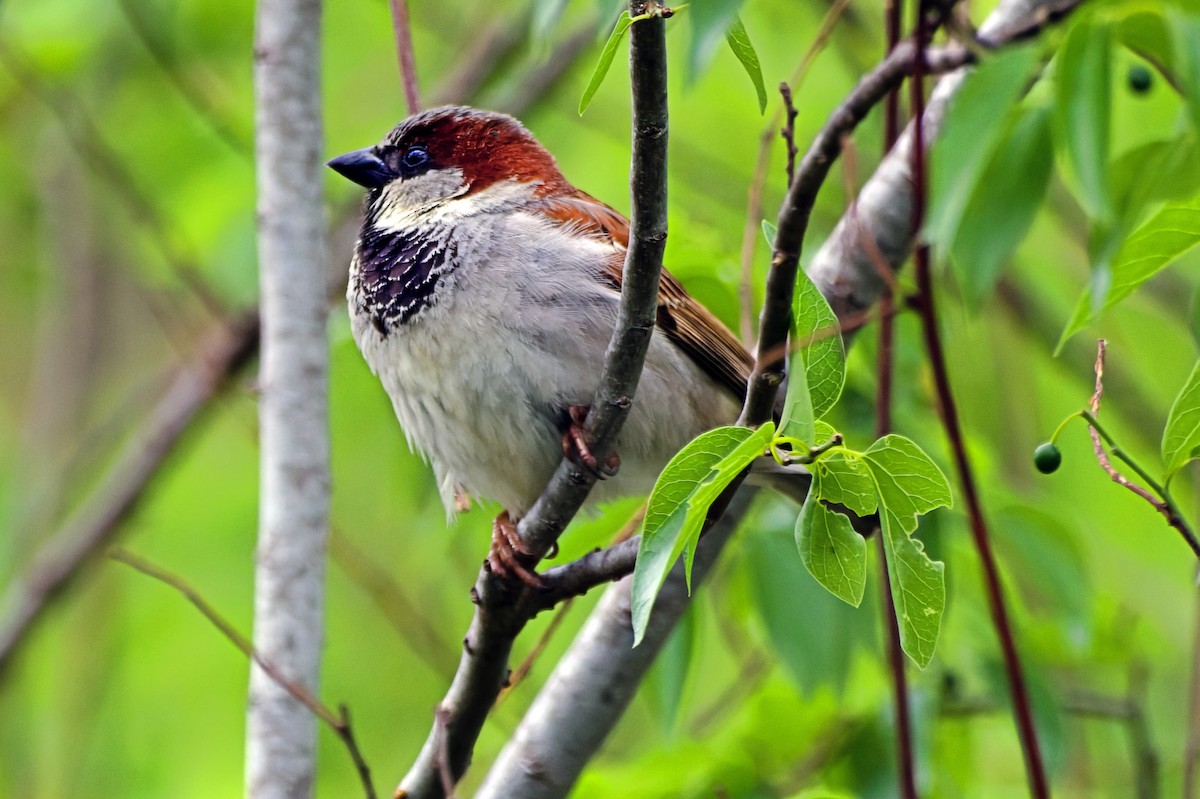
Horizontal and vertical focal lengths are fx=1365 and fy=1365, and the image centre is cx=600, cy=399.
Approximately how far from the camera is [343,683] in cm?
587

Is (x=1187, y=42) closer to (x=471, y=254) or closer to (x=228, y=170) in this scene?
(x=471, y=254)

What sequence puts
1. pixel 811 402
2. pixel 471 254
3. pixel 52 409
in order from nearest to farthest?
pixel 811 402
pixel 471 254
pixel 52 409

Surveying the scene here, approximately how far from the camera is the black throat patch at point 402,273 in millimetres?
2941

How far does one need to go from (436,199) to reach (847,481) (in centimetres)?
189

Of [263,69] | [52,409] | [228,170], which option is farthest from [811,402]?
[52,409]

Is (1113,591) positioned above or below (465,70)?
below

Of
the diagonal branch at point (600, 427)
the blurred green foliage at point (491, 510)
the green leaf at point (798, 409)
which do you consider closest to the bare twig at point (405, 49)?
the blurred green foliage at point (491, 510)

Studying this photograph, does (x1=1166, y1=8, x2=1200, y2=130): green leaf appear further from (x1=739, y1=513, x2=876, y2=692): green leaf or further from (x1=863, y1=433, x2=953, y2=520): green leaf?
(x1=739, y1=513, x2=876, y2=692): green leaf

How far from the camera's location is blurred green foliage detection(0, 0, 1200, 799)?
3070 millimetres

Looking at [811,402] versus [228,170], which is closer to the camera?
[811,402]

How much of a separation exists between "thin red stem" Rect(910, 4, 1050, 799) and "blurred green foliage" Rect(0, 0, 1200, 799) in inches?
9.6

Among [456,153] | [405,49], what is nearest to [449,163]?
[456,153]

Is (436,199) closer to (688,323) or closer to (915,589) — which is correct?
(688,323)

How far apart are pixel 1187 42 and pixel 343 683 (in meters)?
4.81
